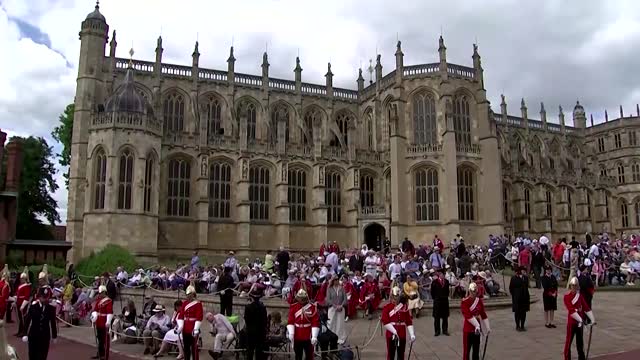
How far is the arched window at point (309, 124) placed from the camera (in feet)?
163

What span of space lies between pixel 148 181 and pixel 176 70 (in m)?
11.5

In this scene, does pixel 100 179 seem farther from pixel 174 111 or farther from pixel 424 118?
pixel 424 118

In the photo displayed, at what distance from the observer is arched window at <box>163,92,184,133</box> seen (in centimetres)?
4600

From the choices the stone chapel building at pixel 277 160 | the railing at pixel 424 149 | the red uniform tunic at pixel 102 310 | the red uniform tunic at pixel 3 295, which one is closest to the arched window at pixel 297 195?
the stone chapel building at pixel 277 160

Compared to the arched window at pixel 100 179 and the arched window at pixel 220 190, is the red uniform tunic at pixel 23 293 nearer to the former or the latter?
the arched window at pixel 100 179

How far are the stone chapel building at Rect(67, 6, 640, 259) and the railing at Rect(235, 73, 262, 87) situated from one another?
0.09m

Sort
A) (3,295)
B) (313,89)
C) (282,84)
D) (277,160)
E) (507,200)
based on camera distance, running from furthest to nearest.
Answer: (507,200), (313,89), (282,84), (277,160), (3,295)

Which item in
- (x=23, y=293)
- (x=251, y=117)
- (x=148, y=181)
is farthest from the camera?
(x=251, y=117)

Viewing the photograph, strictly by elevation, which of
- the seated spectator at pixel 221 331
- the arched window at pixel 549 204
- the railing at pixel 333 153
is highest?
the railing at pixel 333 153

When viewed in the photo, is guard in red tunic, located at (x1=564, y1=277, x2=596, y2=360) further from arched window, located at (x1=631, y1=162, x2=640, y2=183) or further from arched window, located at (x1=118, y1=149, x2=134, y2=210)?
arched window, located at (x1=631, y1=162, x2=640, y2=183)

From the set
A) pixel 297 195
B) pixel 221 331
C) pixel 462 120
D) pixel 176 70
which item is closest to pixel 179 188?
pixel 297 195

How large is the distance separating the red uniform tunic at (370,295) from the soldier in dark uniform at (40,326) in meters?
10.3

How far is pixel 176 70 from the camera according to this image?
4681cm

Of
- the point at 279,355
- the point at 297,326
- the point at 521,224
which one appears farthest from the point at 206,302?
the point at 521,224
